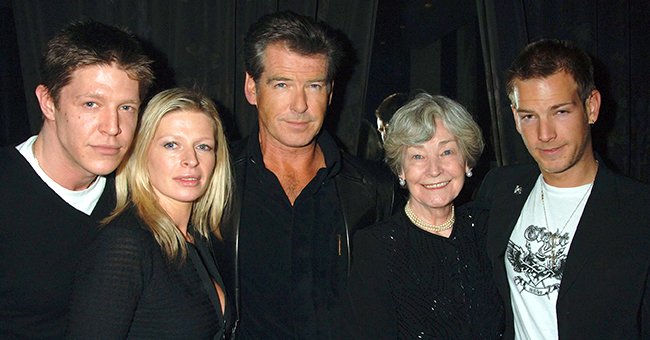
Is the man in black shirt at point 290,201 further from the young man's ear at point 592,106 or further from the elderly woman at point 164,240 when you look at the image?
the young man's ear at point 592,106

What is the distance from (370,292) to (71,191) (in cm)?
100

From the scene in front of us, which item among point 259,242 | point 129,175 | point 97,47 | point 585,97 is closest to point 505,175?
point 585,97

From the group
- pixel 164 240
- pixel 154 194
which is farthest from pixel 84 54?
pixel 164 240

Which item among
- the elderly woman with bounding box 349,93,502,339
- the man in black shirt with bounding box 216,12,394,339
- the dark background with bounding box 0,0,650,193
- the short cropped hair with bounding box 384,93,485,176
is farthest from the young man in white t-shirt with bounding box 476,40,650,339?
the dark background with bounding box 0,0,650,193

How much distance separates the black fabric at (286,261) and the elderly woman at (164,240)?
0.15 meters

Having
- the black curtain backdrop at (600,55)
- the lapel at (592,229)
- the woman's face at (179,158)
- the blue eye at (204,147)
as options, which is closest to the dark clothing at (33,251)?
the woman's face at (179,158)

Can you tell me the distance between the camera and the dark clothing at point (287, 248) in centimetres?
182

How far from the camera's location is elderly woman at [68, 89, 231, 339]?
4.13 ft

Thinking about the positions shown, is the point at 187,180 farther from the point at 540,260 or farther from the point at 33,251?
the point at 540,260

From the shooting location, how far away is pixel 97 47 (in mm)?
1491

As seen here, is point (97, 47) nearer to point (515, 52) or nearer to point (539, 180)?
point (539, 180)

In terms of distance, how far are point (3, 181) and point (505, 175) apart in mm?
1790

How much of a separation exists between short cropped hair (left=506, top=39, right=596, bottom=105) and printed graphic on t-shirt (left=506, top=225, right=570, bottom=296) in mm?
505

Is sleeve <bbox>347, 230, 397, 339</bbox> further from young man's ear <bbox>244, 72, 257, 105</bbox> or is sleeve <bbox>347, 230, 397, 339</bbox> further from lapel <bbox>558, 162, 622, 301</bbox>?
young man's ear <bbox>244, 72, 257, 105</bbox>
